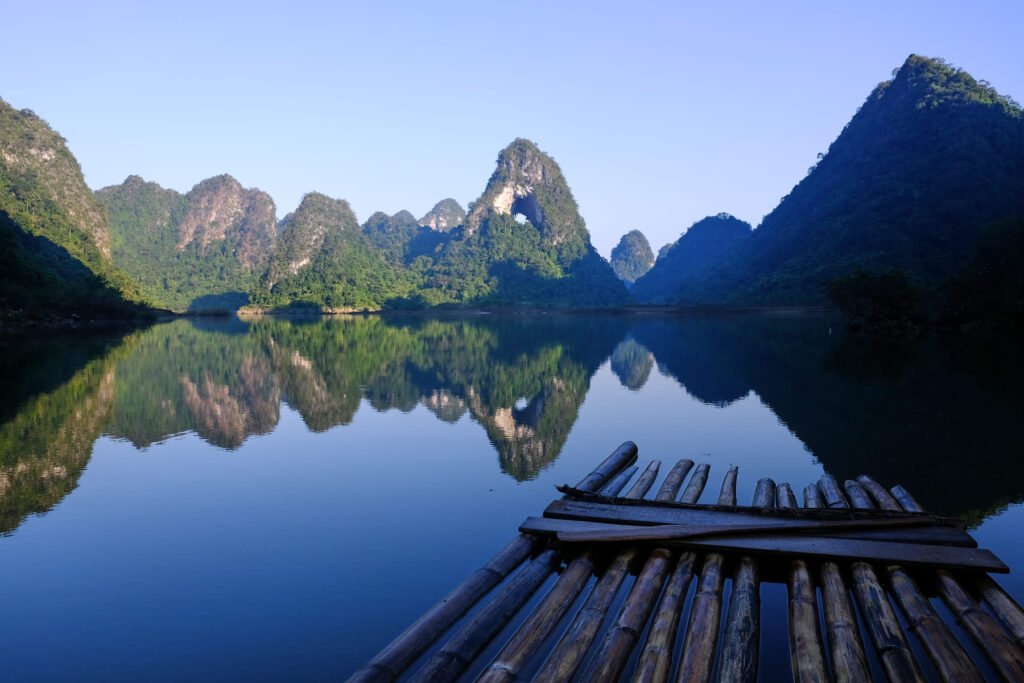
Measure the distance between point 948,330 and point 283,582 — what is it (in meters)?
45.6

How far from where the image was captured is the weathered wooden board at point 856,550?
5.67 m

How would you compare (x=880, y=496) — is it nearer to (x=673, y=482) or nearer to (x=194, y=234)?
(x=673, y=482)

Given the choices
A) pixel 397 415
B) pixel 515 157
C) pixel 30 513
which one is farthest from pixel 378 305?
pixel 30 513

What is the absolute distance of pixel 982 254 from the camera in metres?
38.4

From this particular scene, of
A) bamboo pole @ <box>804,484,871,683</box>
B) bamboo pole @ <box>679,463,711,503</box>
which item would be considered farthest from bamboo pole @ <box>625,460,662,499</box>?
bamboo pole @ <box>804,484,871,683</box>

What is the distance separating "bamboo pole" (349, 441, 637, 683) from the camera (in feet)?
14.2

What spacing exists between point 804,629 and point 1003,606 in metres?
1.84

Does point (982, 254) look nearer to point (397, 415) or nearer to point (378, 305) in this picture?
point (397, 415)

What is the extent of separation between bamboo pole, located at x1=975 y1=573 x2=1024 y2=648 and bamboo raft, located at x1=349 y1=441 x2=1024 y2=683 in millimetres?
15

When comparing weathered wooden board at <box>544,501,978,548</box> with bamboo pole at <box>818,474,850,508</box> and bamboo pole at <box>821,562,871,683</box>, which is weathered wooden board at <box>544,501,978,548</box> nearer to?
bamboo pole at <box>821,562,871,683</box>

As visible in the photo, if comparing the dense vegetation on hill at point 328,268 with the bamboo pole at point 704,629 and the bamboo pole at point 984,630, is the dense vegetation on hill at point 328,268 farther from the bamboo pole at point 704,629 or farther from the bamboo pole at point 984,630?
the bamboo pole at point 984,630

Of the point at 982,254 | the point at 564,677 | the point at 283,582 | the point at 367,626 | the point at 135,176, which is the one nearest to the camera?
the point at 564,677

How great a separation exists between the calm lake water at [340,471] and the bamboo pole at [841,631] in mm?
502

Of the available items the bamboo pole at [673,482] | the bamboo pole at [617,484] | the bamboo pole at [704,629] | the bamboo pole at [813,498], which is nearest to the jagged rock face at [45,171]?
the bamboo pole at [617,484]
